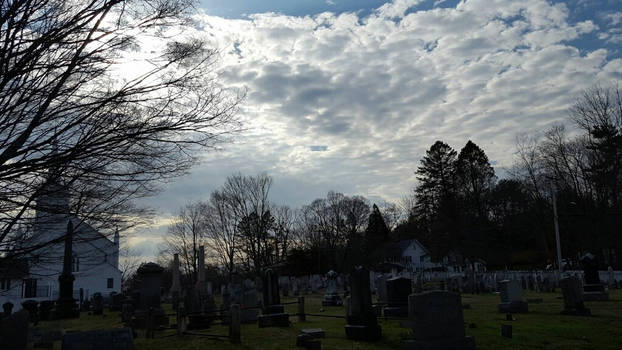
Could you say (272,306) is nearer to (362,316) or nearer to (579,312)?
(362,316)

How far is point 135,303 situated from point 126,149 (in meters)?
17.9

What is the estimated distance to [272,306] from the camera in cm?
1402

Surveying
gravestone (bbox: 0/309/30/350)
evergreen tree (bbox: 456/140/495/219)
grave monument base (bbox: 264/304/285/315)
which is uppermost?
evergreen tree (bbox: 456/140/495/219)

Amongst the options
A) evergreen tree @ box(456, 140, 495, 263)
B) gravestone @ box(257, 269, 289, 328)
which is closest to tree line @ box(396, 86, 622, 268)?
evergreen tree @ box(456, 140, 495, 263)

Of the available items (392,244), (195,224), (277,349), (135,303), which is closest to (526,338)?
(277,349)

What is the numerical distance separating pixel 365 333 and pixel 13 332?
7.19 meters

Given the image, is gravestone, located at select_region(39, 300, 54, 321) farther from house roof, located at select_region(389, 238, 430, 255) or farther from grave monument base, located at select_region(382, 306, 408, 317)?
house roof, located at select_region(389, 238, 430, 255)

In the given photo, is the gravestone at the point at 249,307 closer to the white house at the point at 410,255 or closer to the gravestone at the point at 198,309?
the gravestone at the point at 198,309

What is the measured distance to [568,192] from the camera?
40812 mm

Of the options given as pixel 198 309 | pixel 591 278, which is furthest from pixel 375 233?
pixel 198 309

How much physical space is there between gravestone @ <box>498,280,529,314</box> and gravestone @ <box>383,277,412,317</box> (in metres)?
3.47

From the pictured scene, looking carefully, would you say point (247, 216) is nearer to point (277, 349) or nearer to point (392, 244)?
point (392, 244)

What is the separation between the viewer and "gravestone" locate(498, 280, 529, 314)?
575 inches

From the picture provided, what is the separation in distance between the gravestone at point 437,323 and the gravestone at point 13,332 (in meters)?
7.67
